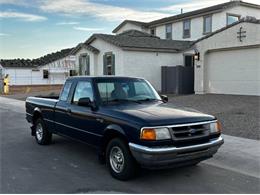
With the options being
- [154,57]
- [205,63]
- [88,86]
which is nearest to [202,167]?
[88,86]

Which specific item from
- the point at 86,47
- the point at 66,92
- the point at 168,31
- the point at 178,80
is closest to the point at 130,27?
the point at 168,31

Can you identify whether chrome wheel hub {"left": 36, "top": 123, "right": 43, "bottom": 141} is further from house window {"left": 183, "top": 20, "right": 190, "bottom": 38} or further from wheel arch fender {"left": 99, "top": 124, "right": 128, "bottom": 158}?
house window {"left": 183, "top": 20, "right": 190, "bottom": 38}

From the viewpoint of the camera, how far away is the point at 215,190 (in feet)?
17.1

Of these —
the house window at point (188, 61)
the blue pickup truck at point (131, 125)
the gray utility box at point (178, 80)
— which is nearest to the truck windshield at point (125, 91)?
the blue pickup truck at point (131, 125)

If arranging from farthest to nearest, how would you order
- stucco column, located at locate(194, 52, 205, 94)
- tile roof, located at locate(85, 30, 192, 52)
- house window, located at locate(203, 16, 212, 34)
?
house window, located at locate(203, 16, 212, 34) → tile roof, located at locate(85, 30, 192, 52) → stucco column, located at locate(194, 52, 205, 94)

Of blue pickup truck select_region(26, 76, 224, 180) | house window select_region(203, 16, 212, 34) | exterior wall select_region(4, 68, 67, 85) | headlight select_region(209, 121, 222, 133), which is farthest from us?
exterior wall select_region(4, 68, 67, 85)

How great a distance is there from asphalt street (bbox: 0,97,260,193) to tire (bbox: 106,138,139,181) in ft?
0.44

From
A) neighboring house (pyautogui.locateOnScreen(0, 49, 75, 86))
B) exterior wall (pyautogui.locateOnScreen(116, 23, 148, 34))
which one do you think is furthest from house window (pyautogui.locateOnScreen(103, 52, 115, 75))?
neighboring house (pyautogui.locateOnScreen(0, 49, 75, 86))

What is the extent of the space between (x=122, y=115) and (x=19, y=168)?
2324mm

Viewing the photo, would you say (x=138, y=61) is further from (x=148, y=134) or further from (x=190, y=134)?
(x=148, y=134)

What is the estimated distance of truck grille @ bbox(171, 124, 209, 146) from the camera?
5.30 metres

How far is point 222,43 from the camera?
63.0 ft

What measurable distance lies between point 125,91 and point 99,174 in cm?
174

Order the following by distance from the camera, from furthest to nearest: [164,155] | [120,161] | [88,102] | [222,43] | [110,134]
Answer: [222,43] → [88,102] → [110,134] → [120,161] → [164,155]
